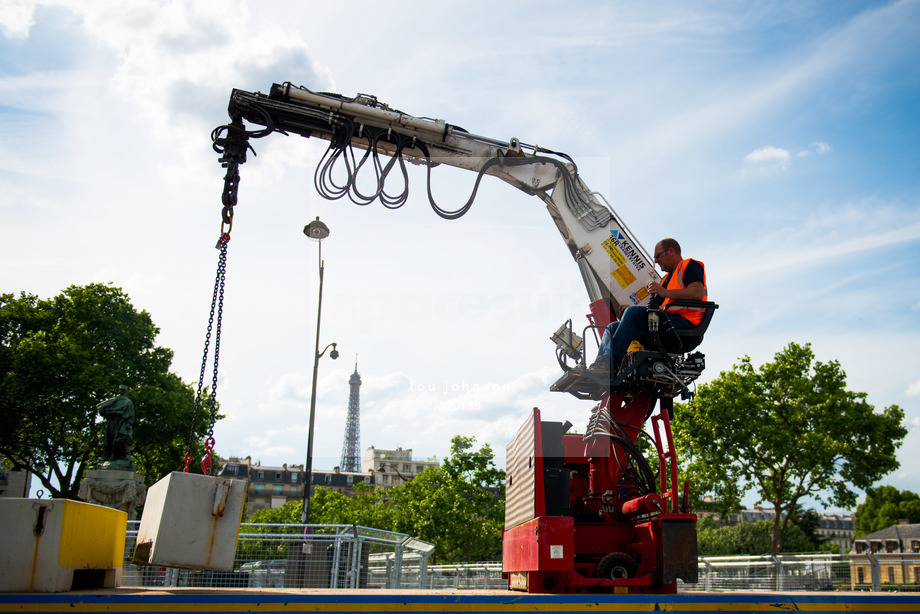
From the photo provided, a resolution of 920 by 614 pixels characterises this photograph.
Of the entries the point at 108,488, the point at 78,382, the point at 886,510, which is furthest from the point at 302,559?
the point at 886,510

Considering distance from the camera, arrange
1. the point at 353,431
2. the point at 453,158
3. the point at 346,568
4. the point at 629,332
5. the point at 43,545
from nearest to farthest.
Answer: the point at 43,545
the point at 629,332
the point at 453,158
the point at 346,568
the point at 353,431

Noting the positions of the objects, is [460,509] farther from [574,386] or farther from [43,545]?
[43,545]

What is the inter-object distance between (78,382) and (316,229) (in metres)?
14.5

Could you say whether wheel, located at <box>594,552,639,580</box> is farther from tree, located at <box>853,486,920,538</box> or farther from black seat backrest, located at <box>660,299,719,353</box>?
tree, located at <box>853,486,920,538</box>

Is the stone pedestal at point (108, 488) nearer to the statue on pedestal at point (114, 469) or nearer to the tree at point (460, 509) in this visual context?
the statue on pedestal at point (114, 469)

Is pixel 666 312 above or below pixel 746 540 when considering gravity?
above

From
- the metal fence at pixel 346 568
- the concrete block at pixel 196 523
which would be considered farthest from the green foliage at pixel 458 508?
the concrete block at pixel 196 523

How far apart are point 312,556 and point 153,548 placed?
780 centimetres

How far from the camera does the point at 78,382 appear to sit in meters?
27.3

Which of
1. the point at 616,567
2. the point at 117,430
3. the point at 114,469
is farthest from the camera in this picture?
the point at 114,469

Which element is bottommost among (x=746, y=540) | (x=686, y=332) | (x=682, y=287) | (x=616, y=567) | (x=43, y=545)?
(x=746, y=540)

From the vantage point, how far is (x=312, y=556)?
11797 millimetres

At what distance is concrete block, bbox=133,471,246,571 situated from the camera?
14.9ft

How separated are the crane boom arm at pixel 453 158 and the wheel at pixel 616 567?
136 inches
